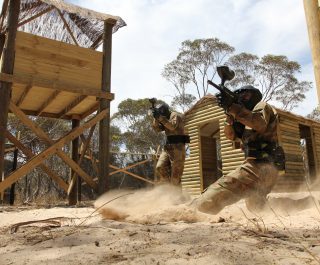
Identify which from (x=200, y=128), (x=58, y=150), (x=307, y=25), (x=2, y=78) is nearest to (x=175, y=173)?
(x=58, y=150)

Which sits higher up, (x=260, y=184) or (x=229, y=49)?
(x=229, y=49)

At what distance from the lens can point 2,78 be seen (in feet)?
18.4

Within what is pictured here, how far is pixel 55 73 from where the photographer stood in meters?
6.30

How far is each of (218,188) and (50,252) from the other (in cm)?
223

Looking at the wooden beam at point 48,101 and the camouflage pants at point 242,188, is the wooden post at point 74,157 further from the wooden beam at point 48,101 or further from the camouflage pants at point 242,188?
the camouflage pants at point 242,188

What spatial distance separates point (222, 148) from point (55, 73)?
23.3 feet

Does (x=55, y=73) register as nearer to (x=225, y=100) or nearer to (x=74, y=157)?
(x=74, y=157)

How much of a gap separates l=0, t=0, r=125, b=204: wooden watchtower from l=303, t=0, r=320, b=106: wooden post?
457cm

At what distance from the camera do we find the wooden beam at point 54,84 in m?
5.72

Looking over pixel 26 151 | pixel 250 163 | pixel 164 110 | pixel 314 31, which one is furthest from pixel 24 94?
pixel 314 31

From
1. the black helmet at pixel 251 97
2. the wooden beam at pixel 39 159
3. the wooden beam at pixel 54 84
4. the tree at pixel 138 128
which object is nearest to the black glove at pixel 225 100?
the black helmet at pixel 251 97

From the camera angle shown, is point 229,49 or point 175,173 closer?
point 175,173

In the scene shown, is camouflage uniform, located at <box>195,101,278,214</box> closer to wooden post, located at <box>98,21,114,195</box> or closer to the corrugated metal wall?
wooden post, located at <box>98,21,114,195</box>

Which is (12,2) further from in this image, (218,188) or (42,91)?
(218,188)
